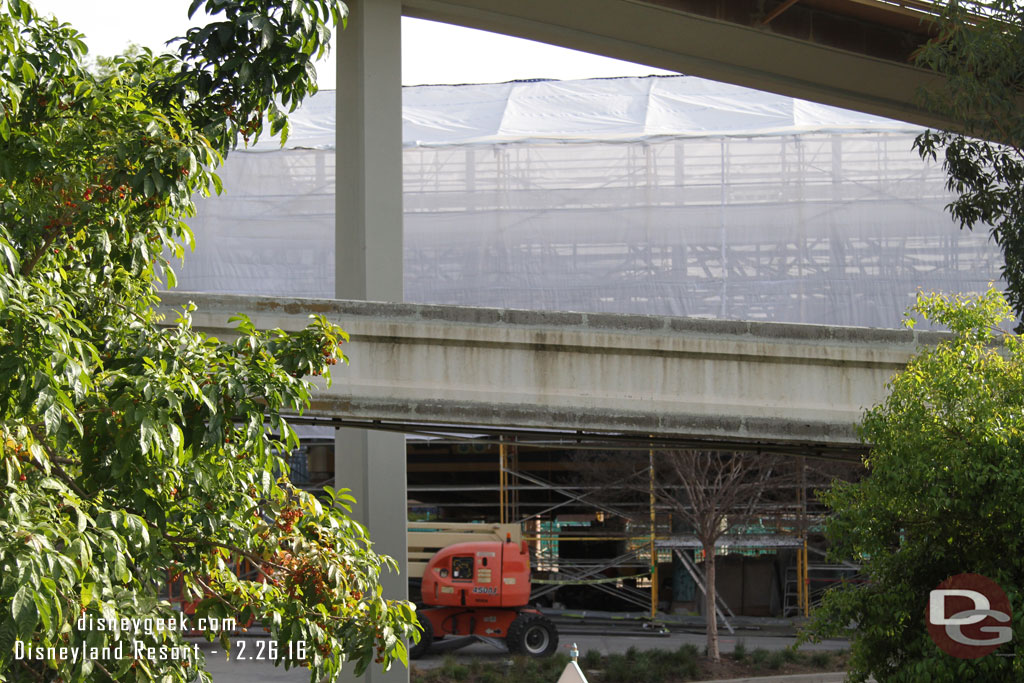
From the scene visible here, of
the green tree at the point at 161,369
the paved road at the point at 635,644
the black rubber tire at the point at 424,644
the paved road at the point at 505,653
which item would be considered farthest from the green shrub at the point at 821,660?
the green tree at the point at 161,369

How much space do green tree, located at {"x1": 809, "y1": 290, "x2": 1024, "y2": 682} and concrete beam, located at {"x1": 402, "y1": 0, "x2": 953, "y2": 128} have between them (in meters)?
6.11

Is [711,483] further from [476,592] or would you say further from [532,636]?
[476,592]

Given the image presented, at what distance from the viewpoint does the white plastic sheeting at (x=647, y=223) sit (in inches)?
814

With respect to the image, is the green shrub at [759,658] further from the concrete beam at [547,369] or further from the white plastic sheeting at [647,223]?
the concrete beam at [547,369]

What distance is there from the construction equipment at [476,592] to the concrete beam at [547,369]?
1021 centimetres

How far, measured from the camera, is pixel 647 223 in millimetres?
21125

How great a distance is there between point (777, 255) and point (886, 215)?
2.29 meters

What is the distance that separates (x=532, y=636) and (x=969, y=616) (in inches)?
450

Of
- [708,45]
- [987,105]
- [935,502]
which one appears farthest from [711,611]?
[935,502]

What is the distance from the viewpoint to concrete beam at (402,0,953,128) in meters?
12.3

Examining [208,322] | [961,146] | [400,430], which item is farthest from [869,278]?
[208,322]

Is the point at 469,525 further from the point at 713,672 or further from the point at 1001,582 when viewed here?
the point at 1001,582

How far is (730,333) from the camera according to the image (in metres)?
8.81

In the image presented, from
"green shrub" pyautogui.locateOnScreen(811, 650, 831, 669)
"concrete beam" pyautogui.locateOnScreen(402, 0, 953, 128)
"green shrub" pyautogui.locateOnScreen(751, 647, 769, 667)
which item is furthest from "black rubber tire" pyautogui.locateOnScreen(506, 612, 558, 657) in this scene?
"concrete beam" pyautogui.locateOnScreen(402, 0, 953, 128)
